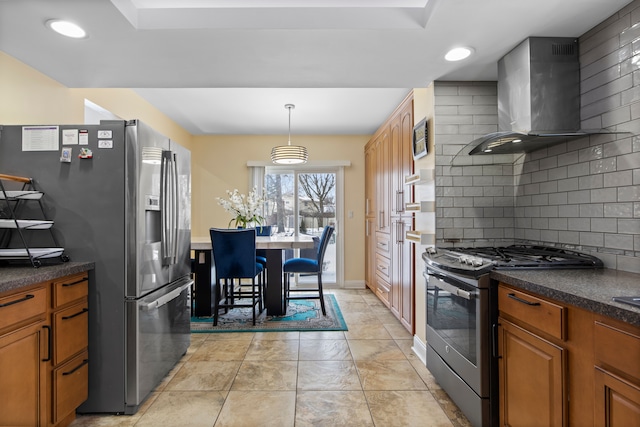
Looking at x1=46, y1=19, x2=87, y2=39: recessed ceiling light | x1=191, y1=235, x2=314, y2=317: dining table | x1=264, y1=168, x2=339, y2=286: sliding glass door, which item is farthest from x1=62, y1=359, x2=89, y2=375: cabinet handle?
x1=264, y1=168, x2=339, y2=286: sliding glass door

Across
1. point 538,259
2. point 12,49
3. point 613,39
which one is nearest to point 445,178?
point 538,259

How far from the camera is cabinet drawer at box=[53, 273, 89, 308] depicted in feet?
5.75

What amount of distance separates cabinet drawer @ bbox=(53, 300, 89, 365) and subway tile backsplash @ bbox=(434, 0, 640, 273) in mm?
2313

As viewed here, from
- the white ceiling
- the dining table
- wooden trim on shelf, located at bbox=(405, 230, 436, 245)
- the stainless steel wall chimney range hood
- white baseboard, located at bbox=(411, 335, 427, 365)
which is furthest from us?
the dining table

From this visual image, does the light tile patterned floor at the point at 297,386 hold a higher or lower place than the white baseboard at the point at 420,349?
lower

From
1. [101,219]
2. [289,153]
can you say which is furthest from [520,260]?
[289,153]

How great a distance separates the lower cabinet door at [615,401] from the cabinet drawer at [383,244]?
3.01m

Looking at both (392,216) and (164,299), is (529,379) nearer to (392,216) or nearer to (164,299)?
(164,299)

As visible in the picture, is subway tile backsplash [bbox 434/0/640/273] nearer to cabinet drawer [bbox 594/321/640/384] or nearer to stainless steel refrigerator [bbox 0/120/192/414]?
cabinet drawer [bbox 594/321/640/384]

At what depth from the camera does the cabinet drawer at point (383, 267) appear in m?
4.17

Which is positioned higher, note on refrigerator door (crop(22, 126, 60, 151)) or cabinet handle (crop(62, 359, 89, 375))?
note on refrigerator door (crop(22, 126, 60, 151))

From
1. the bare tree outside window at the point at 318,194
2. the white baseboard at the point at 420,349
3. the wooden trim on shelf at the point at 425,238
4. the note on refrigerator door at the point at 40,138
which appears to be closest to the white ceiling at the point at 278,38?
the note on refrigerator door at the point at 40,138

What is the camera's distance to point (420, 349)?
285cm

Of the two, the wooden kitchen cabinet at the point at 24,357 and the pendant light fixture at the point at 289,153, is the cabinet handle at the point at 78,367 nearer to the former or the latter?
the wooden kitchen cabinet at the point at 24,357
